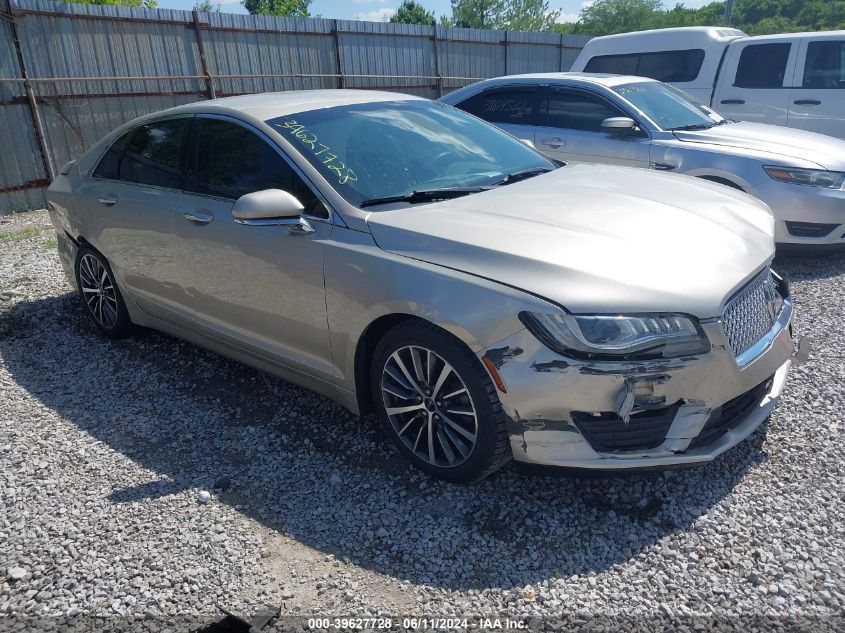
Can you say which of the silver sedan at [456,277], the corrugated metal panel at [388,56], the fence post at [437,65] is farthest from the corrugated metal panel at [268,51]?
the silver sedan at [456,277]

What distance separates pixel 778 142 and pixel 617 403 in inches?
Answer: 183

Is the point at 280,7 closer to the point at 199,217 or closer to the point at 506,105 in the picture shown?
the point at 506,105

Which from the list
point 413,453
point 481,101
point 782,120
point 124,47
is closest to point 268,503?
point 413,453

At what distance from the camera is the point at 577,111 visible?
677 cm

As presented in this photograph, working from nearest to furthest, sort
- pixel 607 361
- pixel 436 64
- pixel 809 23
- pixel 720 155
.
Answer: pixel 607 361 < pixel 720 155 < pixel 436 64 < pixel 809 23

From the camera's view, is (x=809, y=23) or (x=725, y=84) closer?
(x=725, y=84)

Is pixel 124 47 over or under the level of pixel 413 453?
over

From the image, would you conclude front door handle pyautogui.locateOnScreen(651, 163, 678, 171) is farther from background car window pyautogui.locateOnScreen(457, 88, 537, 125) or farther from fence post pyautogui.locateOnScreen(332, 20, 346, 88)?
fence post pyautogui.locateOnScreen(332, 20, 346, 88)

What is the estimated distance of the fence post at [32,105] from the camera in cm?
943

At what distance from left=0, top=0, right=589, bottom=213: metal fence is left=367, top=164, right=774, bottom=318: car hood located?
886cm

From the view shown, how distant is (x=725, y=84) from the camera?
880 centimetres

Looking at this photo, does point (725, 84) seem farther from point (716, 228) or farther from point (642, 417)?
point (642, 417)

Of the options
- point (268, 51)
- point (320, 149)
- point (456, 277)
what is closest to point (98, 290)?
point (320, 149)

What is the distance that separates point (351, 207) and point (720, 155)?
4.11 meters
